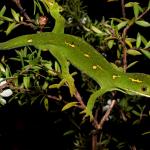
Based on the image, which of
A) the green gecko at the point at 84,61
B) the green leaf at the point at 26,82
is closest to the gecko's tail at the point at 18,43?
the green gecko at the point at 84,61

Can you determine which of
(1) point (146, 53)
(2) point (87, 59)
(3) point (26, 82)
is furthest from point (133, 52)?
(3) point (26, 82)


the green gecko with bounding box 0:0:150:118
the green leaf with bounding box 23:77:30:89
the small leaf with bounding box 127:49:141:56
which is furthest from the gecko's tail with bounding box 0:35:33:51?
the small leaf with bounding box 127:49:141:56

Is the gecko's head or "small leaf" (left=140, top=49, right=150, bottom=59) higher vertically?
"small leaf" (left=140, top=49, right=150, bottom=59)

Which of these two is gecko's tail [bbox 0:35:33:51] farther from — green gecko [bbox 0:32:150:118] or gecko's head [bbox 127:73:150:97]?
gecko's head [bbox 127:73:150:97]

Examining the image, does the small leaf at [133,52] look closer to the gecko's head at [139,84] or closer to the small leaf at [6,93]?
the gecko's head at [139,84]

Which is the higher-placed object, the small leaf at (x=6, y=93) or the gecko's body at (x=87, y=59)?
the gecko's body at (x=87, y=59)

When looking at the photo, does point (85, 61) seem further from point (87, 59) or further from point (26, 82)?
point (26, 82)
